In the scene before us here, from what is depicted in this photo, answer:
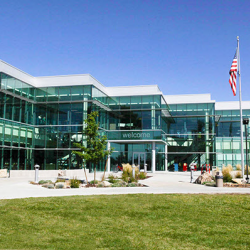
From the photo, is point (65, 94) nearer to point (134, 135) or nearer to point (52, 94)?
point (52, 94)

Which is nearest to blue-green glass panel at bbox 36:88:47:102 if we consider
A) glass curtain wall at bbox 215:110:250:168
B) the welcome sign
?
the welcome sign

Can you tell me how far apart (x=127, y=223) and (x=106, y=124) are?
32.1 meters

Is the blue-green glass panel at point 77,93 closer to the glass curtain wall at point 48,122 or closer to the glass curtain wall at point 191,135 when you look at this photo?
the glass curtain wall at point 48,122

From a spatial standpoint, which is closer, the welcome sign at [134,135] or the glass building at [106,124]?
the glass building at [106,124]

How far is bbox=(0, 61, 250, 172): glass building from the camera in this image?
108 ft

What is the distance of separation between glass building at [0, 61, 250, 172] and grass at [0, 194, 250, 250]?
21.1m

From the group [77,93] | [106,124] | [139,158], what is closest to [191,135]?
[139,158]

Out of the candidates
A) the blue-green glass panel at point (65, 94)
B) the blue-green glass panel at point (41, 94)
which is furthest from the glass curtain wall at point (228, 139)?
the blue-green glass panel at point (41, 94)

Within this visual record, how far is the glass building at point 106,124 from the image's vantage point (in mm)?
32781

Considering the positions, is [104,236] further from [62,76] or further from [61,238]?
[62,76]

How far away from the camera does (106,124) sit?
133 ft

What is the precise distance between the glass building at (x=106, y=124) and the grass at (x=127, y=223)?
69.2ft

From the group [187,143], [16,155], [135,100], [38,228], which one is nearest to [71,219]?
[38,228]

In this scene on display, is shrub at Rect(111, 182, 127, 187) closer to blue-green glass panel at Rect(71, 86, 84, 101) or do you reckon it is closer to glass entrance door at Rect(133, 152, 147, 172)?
blue-green glass panel at Rect(71, 86, 84, 101)
